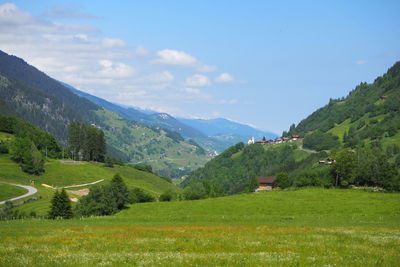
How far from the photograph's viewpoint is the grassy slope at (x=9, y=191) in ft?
425

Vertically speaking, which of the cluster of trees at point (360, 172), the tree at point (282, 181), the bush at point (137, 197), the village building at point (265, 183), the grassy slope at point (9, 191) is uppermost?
the cluster of trees at point (360, 172)

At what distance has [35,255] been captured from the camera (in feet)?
69.1

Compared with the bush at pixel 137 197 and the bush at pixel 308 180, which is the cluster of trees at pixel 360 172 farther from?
the bush at pixel 137 197

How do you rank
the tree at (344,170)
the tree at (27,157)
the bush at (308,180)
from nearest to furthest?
the tree at (344,170), the bush at (308,180), the tree at (27,157)

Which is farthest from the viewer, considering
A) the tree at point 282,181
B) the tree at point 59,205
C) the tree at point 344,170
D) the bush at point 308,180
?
the tree at point 282,181

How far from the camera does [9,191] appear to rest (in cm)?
13412

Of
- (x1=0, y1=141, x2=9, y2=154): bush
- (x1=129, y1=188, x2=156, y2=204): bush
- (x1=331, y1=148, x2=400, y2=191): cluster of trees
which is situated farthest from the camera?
(x1=0, y1=141, x2=9, y2=154): bush

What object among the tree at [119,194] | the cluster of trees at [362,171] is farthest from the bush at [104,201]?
the cluster of trees at [362,171]

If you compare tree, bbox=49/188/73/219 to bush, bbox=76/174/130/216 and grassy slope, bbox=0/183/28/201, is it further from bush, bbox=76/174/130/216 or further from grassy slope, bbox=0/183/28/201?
grassy slope, bbox=0/183/28/201

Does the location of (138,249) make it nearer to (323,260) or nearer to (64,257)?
(64,257)

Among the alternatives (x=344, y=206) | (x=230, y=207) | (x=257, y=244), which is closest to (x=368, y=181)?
(x=344, y=206)

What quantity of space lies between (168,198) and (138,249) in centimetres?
10789

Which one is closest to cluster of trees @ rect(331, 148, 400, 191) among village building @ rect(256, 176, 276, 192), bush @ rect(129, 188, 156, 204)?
village building @ rect(256, 176, 276, 192)

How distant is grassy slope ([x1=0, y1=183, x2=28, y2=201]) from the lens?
425 feet
